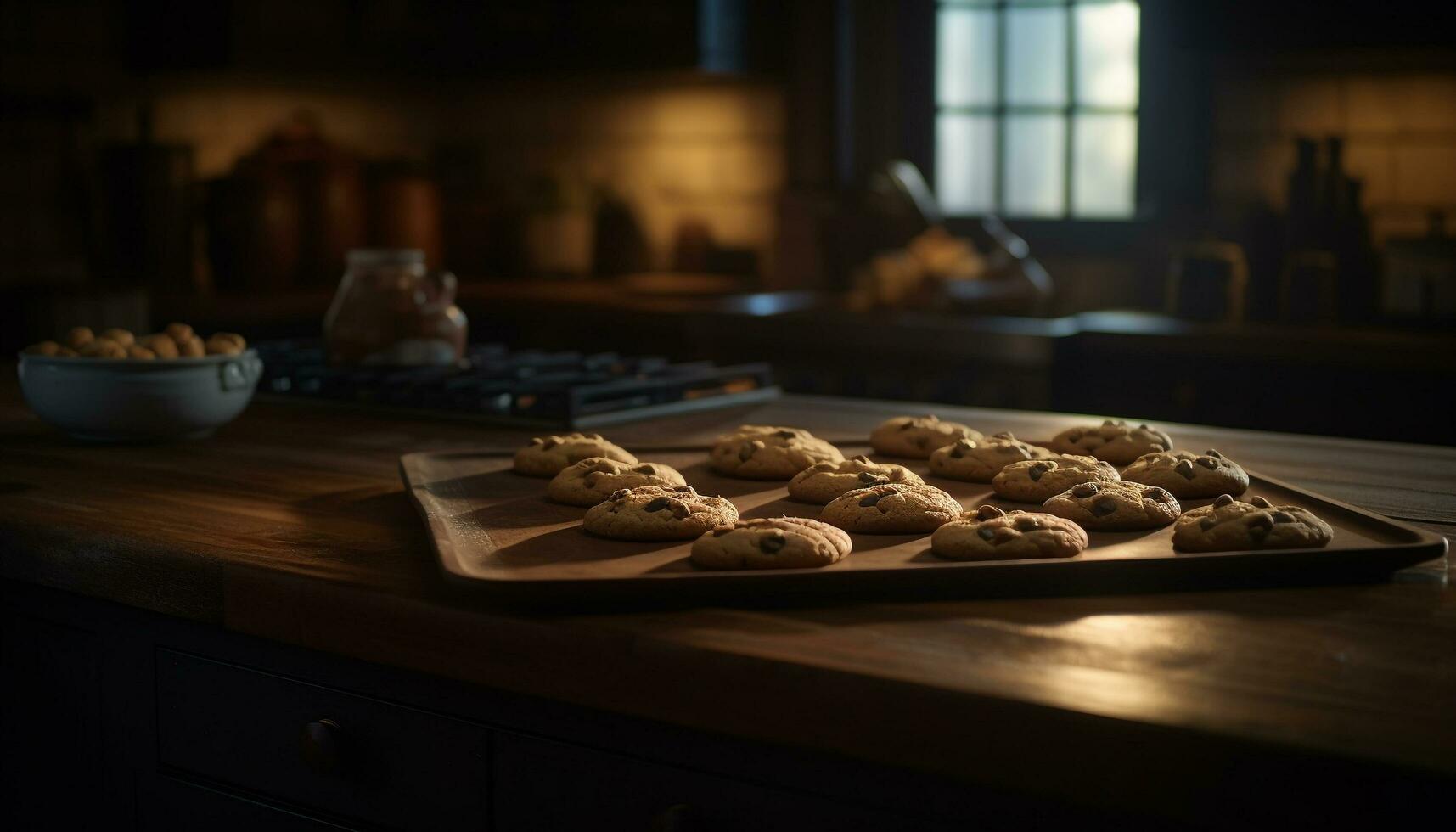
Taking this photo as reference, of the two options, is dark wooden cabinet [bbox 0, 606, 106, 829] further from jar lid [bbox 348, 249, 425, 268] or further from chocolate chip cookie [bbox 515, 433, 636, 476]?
jar lid [bbox 348, 249, 425, 268]

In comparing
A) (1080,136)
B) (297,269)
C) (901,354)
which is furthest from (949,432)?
(297,269)

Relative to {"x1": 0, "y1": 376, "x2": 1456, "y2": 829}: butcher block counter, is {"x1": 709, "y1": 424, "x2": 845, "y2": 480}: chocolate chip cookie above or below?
above

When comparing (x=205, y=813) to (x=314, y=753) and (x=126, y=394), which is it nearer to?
(x=314, y=753)

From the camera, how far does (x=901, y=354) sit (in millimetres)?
3100

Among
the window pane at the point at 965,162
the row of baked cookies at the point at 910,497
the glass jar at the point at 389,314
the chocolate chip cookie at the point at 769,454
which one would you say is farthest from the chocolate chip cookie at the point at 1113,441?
the window pane at the point at 965,162

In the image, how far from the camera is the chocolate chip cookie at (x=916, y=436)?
1.45m

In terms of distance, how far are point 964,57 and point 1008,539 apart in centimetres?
309

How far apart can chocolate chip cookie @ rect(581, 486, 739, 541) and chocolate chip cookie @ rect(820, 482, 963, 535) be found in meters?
0.09

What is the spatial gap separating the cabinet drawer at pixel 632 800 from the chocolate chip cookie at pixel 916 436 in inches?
Answer: 23.4

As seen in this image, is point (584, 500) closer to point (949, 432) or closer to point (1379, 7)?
point (949, 432)

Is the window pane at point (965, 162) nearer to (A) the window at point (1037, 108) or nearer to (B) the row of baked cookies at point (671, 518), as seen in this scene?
(A) the window at point (1037, 108)

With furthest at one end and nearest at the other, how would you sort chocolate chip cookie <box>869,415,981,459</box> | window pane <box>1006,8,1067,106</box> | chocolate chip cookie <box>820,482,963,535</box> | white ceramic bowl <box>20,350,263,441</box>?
window pane <box>1006,8,1067,106</box> < white ceramic bowl <box>20,350,263,441</box> < chocolate chip cookie <box>869,415,981,459</box> < chocolate chip cookie <box>820,482,963,535</box>

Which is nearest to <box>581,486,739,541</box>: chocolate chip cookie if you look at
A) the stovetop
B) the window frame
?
the stovetop

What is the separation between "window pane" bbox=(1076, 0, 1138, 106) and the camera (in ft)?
11.8
